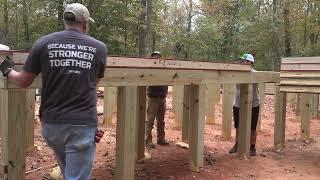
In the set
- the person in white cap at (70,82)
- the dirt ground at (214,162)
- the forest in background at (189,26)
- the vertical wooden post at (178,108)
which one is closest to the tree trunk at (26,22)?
the forest in background at (189,26)

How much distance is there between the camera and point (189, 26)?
123 ft

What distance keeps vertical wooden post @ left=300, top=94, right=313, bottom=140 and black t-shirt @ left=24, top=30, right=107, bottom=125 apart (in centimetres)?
761

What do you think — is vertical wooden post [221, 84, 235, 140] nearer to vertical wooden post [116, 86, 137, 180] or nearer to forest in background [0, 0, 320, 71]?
vertical wooden post [116, 86, 137, 180]

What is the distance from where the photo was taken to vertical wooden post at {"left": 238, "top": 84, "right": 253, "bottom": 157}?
8.24m

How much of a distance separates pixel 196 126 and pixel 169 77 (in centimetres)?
110

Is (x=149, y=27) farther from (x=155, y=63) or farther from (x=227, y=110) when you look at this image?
(x=155, y=63)

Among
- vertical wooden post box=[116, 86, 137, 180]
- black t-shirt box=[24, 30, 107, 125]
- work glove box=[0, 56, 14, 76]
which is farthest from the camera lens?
vertical wooden post box=[116, 86, 137, 180]

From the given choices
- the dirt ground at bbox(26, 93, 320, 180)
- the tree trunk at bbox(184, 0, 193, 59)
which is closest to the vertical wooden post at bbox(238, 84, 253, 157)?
the dirt ground at bbox(26, 93, 320, 180)

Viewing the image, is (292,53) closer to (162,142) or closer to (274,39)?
(274,39)

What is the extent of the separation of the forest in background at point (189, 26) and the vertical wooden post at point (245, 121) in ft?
45.6

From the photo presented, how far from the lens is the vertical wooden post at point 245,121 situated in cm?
824

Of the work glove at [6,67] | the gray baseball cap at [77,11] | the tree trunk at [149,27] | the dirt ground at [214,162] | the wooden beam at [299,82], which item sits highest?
the tree trunk at [149,27]

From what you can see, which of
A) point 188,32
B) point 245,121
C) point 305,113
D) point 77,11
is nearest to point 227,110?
point 245,121

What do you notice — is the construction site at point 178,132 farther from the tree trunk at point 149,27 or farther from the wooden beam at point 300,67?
the tree trunk at point 149,27
